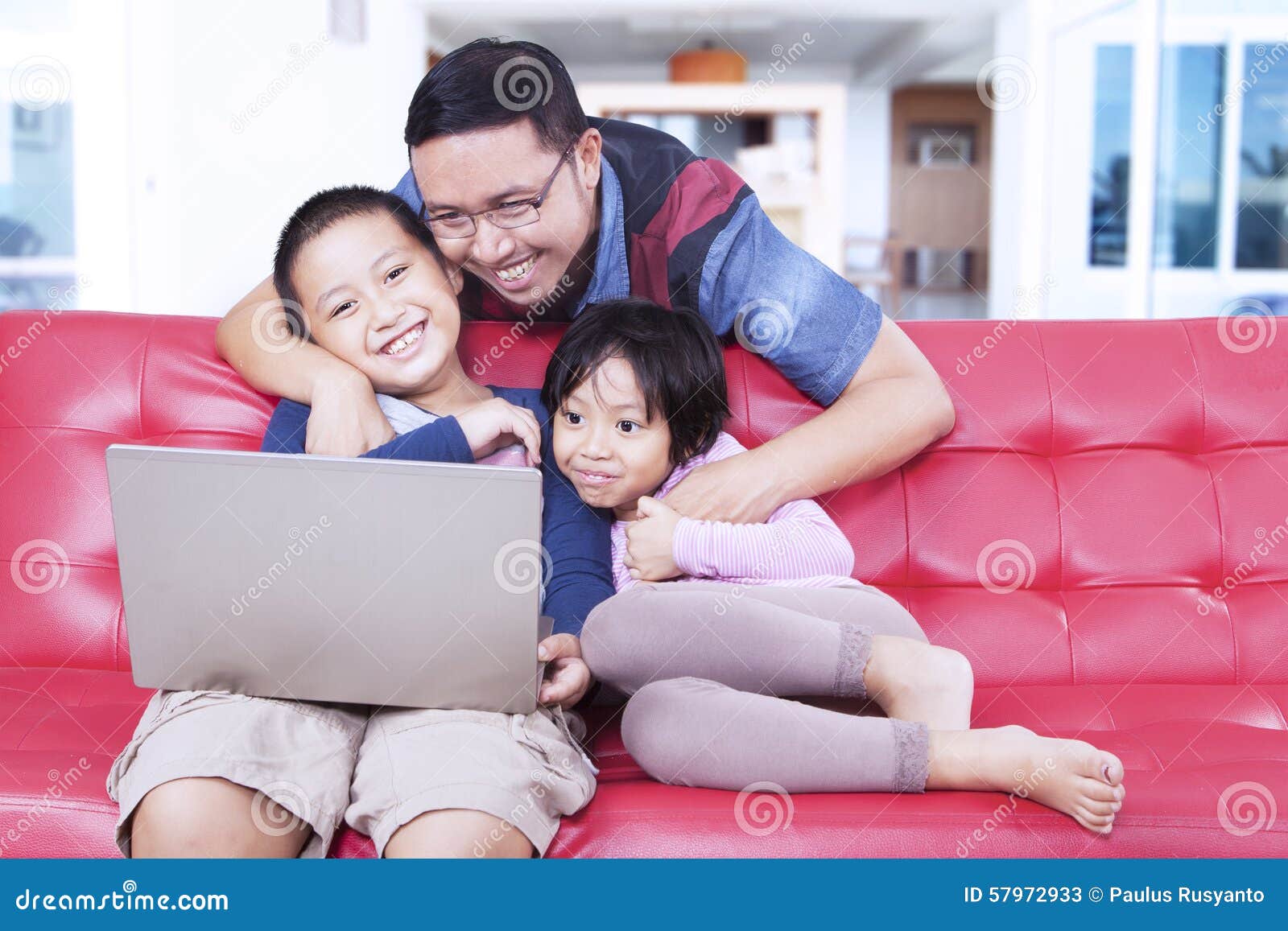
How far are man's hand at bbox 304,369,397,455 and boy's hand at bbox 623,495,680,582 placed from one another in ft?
1.14

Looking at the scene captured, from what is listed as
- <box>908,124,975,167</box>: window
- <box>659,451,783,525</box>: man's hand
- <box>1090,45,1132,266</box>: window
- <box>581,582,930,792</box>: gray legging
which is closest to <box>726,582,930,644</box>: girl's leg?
<box>581,582,930,792</box>: gray legging

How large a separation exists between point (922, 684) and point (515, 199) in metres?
0.86

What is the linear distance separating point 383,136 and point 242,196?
149 centimetres

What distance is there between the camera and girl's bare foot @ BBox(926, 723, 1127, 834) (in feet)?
3.43

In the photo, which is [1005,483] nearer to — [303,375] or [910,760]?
[910,760]

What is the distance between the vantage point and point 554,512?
145 centimetres

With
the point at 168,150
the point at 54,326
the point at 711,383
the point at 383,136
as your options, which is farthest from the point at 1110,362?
the point at 383,136

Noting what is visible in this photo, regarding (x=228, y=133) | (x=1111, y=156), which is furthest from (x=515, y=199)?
(x=1111, y=156)

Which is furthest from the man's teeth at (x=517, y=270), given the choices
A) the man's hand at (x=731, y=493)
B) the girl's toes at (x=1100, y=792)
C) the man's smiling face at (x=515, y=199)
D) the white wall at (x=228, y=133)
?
the white wall at (x=228, y=133)

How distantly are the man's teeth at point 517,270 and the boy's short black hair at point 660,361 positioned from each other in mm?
123

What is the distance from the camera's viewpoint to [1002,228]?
21.9 ft

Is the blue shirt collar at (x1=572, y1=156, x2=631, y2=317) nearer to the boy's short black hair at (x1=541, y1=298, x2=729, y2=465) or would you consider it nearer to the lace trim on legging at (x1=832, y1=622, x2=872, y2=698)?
the boy's short black hair at (x1=541, y1=298, x2=729, y2=465)

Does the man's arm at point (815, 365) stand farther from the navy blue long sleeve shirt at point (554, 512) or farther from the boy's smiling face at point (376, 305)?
the boy's smiling face at point (376, 305)

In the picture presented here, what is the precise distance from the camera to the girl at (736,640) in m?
1.10
